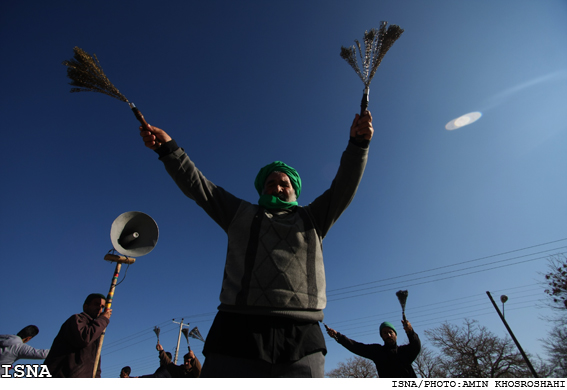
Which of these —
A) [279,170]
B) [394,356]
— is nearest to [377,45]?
[279,170]

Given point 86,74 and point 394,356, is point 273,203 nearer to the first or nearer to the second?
point 86,74

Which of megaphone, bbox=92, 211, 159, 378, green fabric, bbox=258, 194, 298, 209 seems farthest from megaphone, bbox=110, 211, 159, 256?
green fabric, bbox=258, 194, 298, 209

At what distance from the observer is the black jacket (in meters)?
4.32

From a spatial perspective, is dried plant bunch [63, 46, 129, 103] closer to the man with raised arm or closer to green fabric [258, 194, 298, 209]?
the man with raised arm

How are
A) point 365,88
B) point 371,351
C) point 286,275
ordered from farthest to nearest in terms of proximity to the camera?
point 371,351 < point 365,88 < point 286,275

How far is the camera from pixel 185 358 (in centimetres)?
588

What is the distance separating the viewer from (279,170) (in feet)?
7.87

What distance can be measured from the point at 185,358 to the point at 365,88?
6234 millimetres

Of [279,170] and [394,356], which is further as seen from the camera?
[394,356]

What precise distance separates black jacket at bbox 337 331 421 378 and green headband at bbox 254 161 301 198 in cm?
369

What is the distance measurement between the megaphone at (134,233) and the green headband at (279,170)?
3503 millimetres

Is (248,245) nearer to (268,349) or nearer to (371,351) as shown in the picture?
(268,349)

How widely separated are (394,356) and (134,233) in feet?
16.0

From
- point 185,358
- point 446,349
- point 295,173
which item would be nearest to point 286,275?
point 295,173
